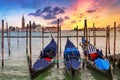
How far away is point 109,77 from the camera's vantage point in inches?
645

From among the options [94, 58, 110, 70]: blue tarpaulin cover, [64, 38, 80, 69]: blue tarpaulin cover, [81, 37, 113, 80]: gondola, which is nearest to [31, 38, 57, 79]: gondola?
[64, 38, 80, 69]: blue tarpaulin cover

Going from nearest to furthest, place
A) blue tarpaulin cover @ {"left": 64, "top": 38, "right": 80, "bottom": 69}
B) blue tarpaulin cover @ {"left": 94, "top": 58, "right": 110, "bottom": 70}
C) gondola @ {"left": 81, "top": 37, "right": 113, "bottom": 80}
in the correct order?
gondola @ {"left": 81, "top": 37, "right": 113, "bottom": 80}
blue tarpaulin cover @ {"left": 94, "top": 58, "right": 110, "bottom": 70}
blue tarpaulin cover @ {"left": 64, "top": 38, "right": 80, "bottom": 69}

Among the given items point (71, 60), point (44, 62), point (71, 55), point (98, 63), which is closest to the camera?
point (98, 63)

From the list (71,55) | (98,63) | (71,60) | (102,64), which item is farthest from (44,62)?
(102,64)

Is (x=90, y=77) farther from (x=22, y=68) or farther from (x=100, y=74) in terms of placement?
(x=22, y=68)

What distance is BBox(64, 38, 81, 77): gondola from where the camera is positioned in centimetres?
1716

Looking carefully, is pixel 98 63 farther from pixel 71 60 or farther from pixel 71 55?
pixel 71 55

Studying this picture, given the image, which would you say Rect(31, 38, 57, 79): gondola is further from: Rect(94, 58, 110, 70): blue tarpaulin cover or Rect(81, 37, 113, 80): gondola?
Rect(94, 58, 110, 70): blue tarpaulin cover

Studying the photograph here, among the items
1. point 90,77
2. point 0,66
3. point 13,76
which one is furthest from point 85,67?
point 0,66

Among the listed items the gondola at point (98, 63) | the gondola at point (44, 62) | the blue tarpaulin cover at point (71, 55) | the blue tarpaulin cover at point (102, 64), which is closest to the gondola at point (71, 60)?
the blue tarpaulin cover at point (71, 55)

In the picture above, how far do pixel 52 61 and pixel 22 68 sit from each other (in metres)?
2.42

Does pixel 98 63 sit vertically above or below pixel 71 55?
below

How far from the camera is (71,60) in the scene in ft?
62.9

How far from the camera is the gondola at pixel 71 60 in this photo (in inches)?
675
